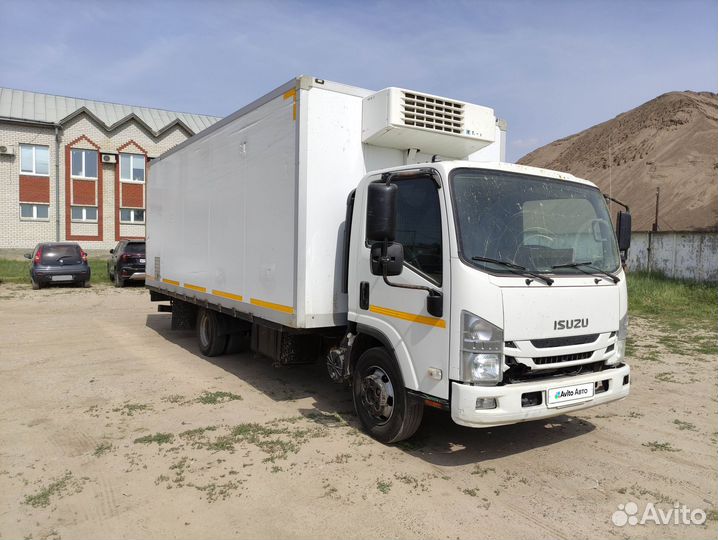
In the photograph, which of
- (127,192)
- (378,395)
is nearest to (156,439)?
(378,395)

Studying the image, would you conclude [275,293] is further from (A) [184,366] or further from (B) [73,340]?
(B) [73,340]

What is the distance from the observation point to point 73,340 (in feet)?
31.9

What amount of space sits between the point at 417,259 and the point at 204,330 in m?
5.30

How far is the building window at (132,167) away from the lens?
107 feet

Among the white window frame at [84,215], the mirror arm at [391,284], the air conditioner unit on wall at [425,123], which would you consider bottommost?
the mirror arm at [391,284]

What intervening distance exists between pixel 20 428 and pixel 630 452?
18.5ft

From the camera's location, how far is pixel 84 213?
105 feet

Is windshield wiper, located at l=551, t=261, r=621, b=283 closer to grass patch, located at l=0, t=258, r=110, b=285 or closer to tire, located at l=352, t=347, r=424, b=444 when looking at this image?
tire, located at l=352, t=347, r=424, b=444

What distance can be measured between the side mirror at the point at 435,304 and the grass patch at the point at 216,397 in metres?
3.11

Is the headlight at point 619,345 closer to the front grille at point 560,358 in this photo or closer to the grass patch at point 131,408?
the front grille at point 560,358

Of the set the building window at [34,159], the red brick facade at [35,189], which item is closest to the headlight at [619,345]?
the red brick facade at [35,189]

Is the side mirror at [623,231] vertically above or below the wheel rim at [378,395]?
above

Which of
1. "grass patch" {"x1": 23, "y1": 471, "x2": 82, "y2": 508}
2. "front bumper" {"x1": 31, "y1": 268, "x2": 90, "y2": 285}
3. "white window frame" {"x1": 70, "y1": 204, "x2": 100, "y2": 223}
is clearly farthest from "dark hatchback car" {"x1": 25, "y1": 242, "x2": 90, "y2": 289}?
"grass patch" {"x1": 23, "y1": 471, "x2": 82, "y2": 508}

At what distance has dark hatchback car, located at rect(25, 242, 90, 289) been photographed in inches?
707
